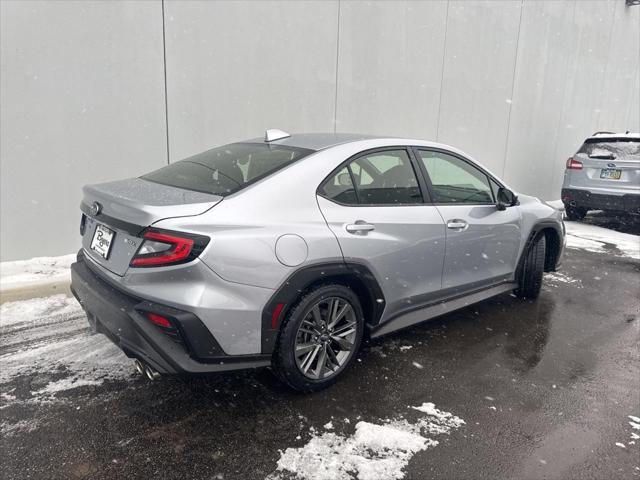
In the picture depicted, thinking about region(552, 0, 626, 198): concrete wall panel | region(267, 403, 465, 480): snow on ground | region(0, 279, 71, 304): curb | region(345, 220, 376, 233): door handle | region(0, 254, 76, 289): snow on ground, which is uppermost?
region(552, 0, 626, 198): concrete wall panel

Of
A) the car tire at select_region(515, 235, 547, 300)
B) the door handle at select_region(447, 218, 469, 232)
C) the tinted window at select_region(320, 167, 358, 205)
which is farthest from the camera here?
the car tire at select_region(515, 235, 547, 300)

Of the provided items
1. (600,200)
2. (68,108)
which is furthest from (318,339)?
(600,200)

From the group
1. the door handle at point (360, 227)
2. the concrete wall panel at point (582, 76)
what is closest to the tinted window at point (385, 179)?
the door handle at point (360, 227)

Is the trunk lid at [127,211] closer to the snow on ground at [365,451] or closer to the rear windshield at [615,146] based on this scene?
the snow on ground at [365,451]

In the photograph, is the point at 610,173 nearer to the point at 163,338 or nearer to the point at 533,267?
the point at 533,267

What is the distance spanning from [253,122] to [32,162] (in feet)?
8.86

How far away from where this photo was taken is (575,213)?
31.9ft

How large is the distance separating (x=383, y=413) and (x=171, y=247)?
1535 mm

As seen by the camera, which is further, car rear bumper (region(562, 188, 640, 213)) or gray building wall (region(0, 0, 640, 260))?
car rear bumper (region(562, 188, 640, 213))

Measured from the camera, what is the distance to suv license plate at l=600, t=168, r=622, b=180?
27.2 ft

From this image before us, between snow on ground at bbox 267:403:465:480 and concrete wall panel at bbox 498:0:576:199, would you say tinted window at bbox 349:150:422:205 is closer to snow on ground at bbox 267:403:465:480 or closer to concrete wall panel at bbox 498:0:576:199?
snow on ground at bbox 267:403:465:480

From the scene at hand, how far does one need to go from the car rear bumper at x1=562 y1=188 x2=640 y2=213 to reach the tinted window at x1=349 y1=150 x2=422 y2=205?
658 centimetres

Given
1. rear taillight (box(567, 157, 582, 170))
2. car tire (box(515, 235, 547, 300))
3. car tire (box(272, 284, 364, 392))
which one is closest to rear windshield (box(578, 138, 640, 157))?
rear taillight (box(567, 157, 582, 170))

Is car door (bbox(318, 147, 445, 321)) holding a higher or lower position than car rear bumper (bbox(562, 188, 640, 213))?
higher
